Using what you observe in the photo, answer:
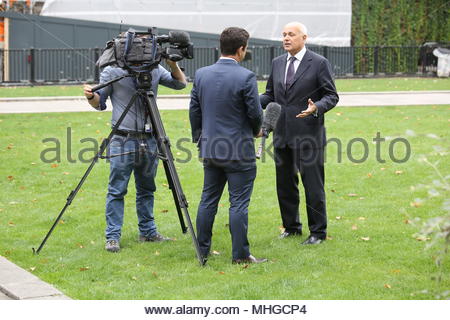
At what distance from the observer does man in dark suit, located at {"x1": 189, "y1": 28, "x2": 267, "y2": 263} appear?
6500 millimetres

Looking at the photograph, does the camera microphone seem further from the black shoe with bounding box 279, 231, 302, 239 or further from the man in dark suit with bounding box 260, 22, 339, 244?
the black shoe with bounding box 279, 231, 302, 239

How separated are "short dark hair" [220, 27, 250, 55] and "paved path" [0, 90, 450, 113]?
10.8 m

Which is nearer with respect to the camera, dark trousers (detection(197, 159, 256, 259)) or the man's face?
dark trousers (detection(197, 159, 256, 259))

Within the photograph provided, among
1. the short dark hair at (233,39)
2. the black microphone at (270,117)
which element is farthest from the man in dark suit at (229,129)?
the black microphone at (270,117)

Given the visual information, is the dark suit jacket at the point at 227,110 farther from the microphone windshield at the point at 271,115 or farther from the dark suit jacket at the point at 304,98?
the dark suit jacket at the point at 304,98

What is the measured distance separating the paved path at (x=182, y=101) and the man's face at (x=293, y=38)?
33.2 feet

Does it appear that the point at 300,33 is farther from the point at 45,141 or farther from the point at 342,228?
the point at 45,141

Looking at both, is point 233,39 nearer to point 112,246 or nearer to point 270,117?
point 270,117

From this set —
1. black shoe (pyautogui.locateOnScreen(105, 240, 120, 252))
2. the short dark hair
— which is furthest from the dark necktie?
black shoe (pyautogui.locateOnScreen(105, 240, 120, 252))

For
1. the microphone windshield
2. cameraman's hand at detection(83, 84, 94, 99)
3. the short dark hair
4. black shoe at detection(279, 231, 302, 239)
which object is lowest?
black shoe at detection(279, 231, 302, 239)

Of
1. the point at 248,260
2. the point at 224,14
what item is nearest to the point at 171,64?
the point at 248,260

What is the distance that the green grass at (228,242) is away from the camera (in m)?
6.06

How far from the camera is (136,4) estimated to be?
29.7 metres

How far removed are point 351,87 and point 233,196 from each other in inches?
674
